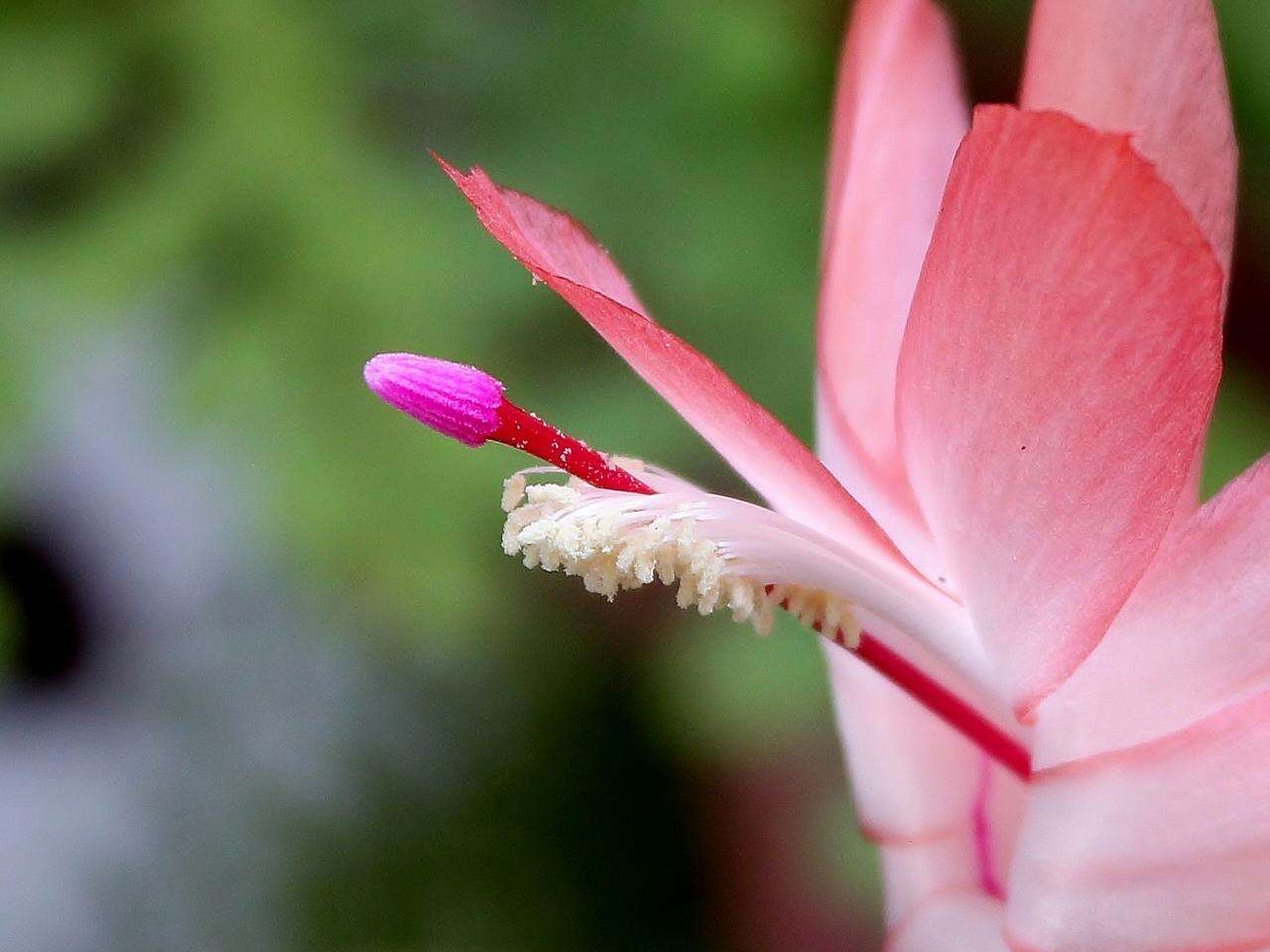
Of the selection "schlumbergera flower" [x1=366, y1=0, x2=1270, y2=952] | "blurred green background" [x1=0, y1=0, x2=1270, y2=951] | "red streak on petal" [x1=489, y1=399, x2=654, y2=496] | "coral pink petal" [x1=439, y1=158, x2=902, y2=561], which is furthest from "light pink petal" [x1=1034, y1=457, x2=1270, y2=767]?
"blurred green background" [x1=0, y1=0, x2=1270, y2=951]

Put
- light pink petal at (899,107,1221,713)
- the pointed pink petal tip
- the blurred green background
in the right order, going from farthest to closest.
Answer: the blurred green background → the pointed pink petal tip → light pink petal at (899,107,1221,713)

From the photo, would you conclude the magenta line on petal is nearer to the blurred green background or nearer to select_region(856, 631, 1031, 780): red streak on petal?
select_region(856, 631, 1031, 780): red streak on petal

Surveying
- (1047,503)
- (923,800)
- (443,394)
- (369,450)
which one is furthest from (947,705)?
(369,450)

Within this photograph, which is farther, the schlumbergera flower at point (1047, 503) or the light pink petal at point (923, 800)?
the light pink petal at point (923, 800)

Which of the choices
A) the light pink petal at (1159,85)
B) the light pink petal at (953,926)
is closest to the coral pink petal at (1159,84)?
the light pink petal at (1159,85)

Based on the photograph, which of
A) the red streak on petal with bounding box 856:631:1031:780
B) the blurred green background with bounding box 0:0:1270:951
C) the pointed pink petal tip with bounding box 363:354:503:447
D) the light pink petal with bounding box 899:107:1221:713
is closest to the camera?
the light pink petal with bounding box 899:107:1221:713

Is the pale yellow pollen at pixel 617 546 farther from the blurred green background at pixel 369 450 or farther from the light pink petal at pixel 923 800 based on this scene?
the blurred green background at pixel 369 450

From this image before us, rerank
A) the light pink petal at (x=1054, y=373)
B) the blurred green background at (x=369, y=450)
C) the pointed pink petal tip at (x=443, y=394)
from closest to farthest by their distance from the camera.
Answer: the light pink petal at (x=1054, y=373) < the pointed pink petal tip at (x=443, y=394) < the blurred green background at (x=369, y=450)

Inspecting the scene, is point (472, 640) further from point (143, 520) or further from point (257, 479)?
point (143, 520)
